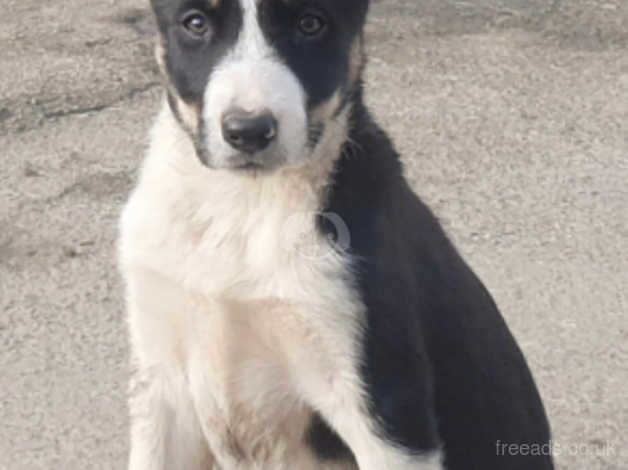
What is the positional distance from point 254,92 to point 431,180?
2.71 meters

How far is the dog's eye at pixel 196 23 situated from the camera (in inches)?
141

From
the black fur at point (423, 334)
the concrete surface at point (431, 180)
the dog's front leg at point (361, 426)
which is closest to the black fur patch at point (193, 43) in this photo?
the black fur at point (423, 334)

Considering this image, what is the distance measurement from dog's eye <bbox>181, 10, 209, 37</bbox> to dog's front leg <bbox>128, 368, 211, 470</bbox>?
781 mm

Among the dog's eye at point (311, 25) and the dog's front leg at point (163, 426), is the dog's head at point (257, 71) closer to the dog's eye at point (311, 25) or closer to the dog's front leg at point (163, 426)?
the dog's eye at point (311, 25)

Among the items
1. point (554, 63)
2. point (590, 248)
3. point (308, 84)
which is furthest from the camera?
point (554, 63)

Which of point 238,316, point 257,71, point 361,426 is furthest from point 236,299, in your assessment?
point 257,71

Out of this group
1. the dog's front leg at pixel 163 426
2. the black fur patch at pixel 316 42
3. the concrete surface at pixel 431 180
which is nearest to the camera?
the black fur patch at pixel 316 42

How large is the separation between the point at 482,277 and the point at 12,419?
1.60 metres

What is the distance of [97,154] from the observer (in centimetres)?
626

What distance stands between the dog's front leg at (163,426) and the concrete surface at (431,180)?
→ 0.69m

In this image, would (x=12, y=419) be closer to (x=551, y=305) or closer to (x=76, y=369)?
(x=76, y=369)

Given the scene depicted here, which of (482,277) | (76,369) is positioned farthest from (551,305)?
(76,369)

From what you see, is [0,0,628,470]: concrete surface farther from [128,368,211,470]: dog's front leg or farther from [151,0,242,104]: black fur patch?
[151,0,242,104]: black fur patch

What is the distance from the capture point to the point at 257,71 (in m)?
3.49
